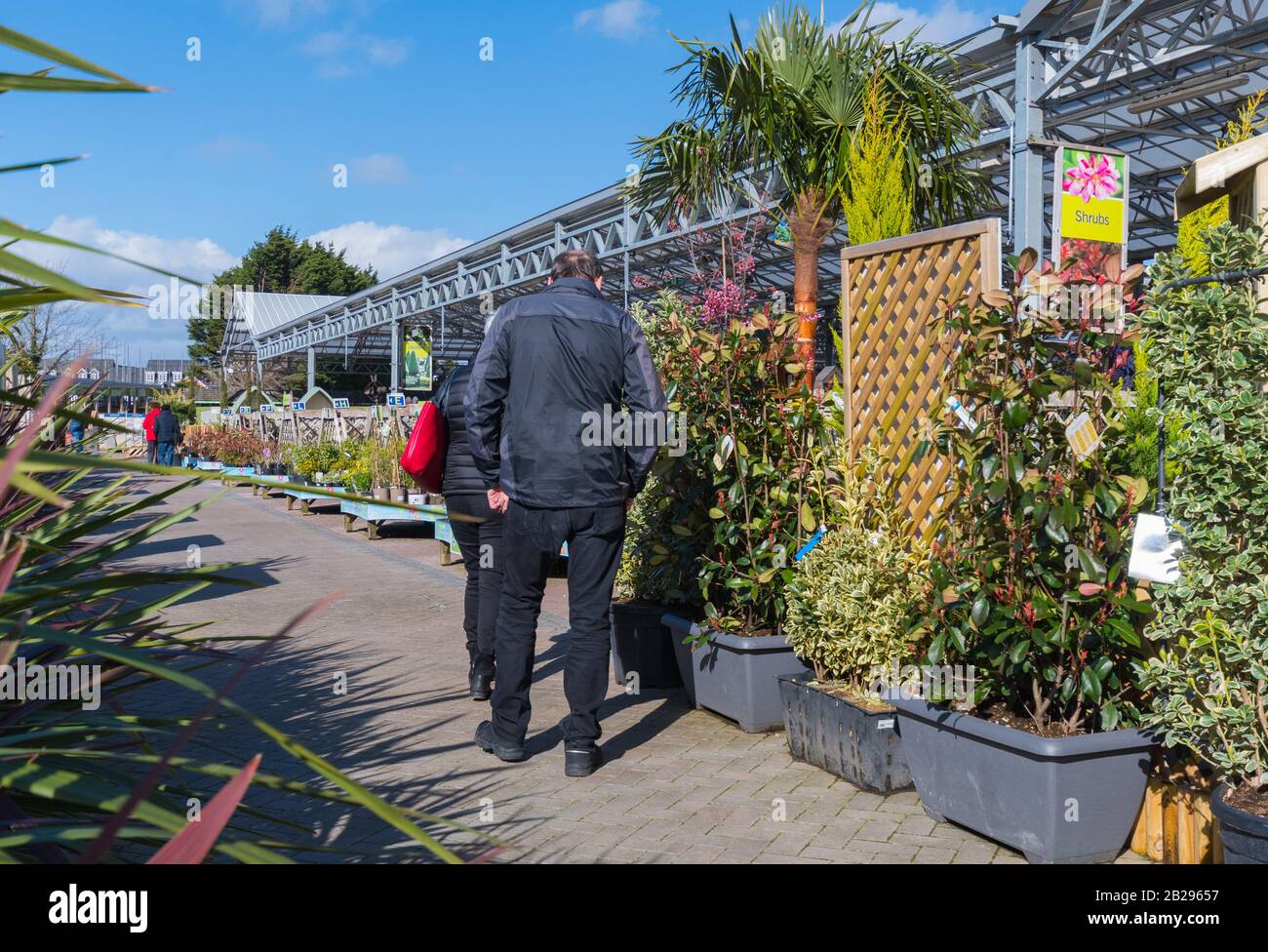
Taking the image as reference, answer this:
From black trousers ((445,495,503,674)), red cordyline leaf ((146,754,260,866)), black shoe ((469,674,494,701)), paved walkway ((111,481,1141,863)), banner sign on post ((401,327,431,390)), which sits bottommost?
paved walkway ((111,481,1141,863))

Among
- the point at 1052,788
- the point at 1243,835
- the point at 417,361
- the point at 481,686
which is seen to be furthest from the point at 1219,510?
the point at 417,361

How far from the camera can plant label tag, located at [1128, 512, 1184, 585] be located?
301 cm

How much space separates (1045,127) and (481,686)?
1400cm

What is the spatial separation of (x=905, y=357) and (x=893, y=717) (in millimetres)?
1700

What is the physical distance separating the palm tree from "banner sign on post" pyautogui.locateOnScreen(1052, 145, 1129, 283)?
3.35ft

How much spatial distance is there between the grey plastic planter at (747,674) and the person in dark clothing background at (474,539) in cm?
100

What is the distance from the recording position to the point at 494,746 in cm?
448

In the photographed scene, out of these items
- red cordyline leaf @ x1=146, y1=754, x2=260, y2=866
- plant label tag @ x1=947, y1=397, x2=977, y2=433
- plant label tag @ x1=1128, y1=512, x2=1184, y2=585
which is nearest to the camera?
red cordyline leaf @ x1=146, y1=754, x2=260, y2=866

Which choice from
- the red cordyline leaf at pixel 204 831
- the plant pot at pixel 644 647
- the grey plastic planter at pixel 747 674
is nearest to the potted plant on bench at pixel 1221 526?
the grey plastic planter at pixel 747 674

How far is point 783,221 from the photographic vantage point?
32.2ft

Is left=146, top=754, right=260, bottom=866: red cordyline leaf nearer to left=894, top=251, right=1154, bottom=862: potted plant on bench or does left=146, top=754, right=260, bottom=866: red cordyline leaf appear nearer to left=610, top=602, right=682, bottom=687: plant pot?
left=894, top=251, right=1154, bottom=862: potted plant on bench

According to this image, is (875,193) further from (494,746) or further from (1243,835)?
(1243,835)

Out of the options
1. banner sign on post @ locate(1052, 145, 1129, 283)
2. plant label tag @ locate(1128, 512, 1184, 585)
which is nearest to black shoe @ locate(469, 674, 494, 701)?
plant label tag @ locate(1128, 512, 1184, 585)
